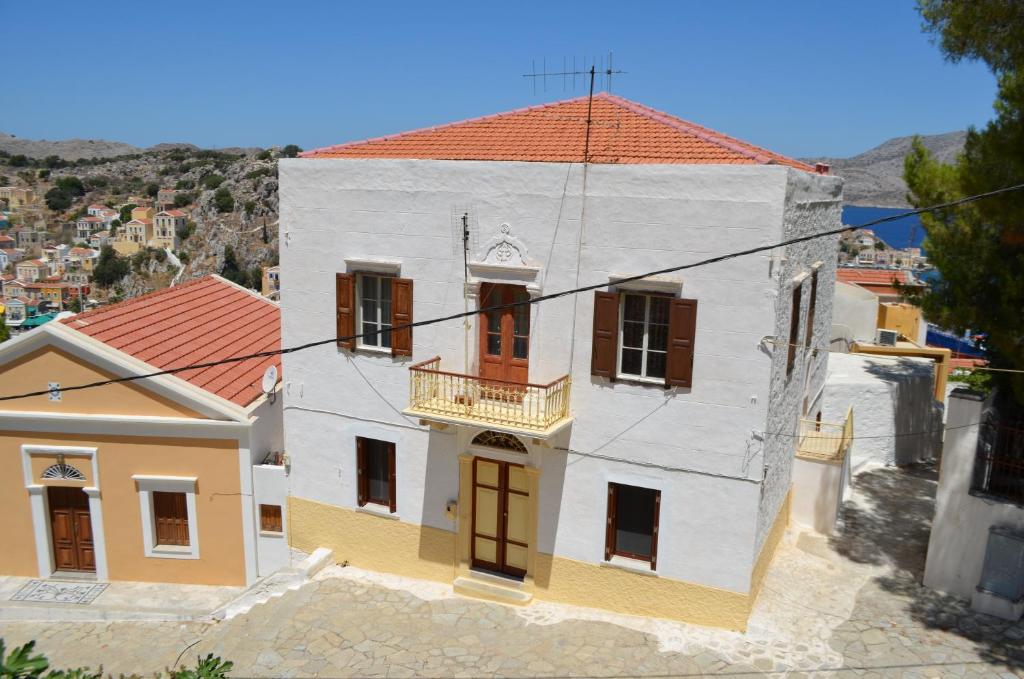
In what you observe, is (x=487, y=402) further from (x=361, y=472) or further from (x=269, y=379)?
(x=269, y=379)

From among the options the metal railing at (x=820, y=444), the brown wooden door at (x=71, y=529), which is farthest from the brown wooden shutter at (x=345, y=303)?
the metal railing at (x=820, y=444)

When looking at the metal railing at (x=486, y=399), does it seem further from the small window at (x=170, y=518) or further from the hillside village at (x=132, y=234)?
the hillside village at (x=132, y=234)

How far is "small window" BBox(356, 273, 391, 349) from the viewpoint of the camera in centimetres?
1339

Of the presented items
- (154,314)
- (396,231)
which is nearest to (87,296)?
(154,314)

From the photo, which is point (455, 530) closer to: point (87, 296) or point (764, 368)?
point (764, 368)

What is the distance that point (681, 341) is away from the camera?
11.4m

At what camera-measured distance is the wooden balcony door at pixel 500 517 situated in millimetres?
13211

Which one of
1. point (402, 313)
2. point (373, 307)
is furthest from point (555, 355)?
point (373, 307)

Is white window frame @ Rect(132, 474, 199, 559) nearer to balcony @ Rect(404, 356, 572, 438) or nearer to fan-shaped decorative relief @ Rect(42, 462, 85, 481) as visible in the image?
fan-shaped decorative relief @ Rect(42, 462, 85, 481)

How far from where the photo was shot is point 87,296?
114 metres

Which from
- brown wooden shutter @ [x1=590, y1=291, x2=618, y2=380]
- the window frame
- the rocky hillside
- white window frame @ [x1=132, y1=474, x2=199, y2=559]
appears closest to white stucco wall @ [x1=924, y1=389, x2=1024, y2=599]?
brown wooden shutter @ [x1=590, y1=291, x2=618, y2=380]

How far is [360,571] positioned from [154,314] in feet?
26.4

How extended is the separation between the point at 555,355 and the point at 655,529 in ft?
10.6

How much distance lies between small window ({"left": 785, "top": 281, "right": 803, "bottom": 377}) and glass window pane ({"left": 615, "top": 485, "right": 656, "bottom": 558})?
327 cm
